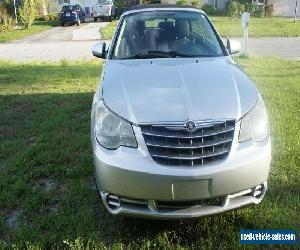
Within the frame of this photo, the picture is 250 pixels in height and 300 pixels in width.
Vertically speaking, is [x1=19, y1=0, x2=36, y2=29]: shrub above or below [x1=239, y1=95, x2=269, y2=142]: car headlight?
above

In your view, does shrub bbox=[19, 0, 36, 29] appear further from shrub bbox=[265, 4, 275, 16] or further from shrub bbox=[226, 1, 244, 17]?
shrub bbox=[265, 4, 275, 16]

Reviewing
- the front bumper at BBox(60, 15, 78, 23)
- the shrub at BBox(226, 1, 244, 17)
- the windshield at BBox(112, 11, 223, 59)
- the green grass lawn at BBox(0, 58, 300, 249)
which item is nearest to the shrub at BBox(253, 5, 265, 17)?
the shrub at BBox(226, 1, 244, 17)

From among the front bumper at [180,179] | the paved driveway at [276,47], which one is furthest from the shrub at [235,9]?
the front bumper at [180,179]

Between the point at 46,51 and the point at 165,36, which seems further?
the point at 46,51

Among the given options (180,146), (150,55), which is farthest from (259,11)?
(180,146)

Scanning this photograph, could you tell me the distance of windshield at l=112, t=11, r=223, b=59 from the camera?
483cm

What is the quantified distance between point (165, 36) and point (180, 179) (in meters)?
2.44

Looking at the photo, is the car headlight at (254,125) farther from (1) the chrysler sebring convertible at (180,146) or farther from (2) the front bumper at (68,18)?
(2) the front bumper at (68,18)

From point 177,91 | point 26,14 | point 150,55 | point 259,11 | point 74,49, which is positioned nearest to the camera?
point 177,91

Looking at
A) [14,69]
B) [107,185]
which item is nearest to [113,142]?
[107,185]

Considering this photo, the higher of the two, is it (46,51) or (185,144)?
(185,144)

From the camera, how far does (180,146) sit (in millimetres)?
3166

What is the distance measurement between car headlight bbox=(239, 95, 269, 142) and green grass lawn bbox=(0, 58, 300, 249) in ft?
2.51

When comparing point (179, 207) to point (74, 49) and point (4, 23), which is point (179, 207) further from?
point (4, 23)
